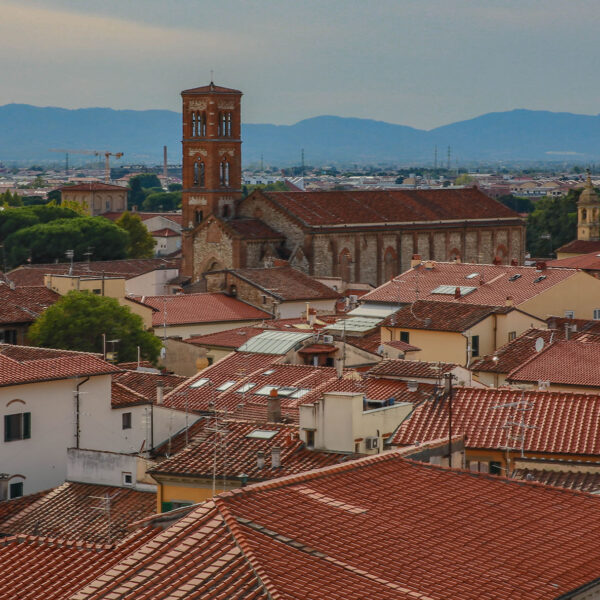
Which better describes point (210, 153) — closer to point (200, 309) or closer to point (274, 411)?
point (200, 309)

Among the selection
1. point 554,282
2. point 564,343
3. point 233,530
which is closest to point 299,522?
point 233,530

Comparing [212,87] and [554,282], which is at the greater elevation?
[212,87]

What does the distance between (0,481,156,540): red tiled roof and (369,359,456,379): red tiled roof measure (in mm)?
7442

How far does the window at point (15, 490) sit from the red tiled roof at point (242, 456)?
5763mm

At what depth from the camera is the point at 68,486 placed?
2531 centimetres

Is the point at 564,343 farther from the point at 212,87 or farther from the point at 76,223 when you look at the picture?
the point at 76,223

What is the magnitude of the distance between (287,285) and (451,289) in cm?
1409

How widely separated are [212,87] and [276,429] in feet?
217

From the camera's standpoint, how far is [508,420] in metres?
24.4

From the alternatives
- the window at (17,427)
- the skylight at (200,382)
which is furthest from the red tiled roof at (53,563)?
the skylight at (200,382)

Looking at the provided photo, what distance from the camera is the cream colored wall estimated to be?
160ft

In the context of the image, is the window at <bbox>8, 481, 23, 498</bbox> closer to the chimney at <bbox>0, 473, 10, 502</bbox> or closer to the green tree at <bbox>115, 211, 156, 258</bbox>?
the chimney at <bbox>0, 473, 10, 502</bbox>

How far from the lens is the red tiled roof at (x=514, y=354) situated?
37.7 meters

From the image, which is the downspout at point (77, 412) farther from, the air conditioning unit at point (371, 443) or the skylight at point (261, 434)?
the air conditioning unit at point (371, 443)
